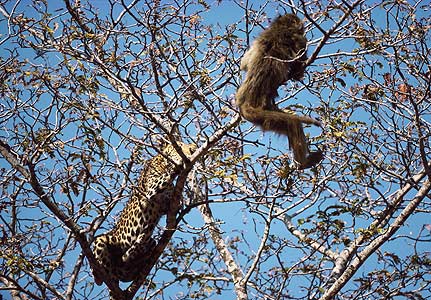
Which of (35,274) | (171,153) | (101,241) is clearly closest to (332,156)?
(171,153)

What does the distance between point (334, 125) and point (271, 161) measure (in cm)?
88

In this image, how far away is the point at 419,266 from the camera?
6633mm

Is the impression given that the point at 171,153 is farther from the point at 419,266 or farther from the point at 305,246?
the point at 419,266

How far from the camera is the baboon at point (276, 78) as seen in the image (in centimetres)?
629

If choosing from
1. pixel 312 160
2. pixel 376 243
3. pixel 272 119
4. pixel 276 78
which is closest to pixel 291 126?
pixel 272 119

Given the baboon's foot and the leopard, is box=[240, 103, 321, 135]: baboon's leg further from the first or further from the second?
the leopard

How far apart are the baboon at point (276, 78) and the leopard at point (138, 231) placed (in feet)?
3.32

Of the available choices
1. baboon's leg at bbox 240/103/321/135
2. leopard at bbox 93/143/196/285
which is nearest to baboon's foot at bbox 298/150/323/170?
baboon's leg at bbox 240/103/321/135

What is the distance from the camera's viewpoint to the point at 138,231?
732 centimetres

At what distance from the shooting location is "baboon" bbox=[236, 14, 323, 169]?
6289mm

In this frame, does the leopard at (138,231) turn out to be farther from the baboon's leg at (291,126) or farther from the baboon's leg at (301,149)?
the baboon's leg at (301,149)

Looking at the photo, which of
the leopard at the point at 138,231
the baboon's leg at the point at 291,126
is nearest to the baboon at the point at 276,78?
the baboon's leg at the point at 291,126

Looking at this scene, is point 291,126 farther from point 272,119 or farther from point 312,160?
point 312,160

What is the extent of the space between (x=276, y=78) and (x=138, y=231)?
7.93ft
